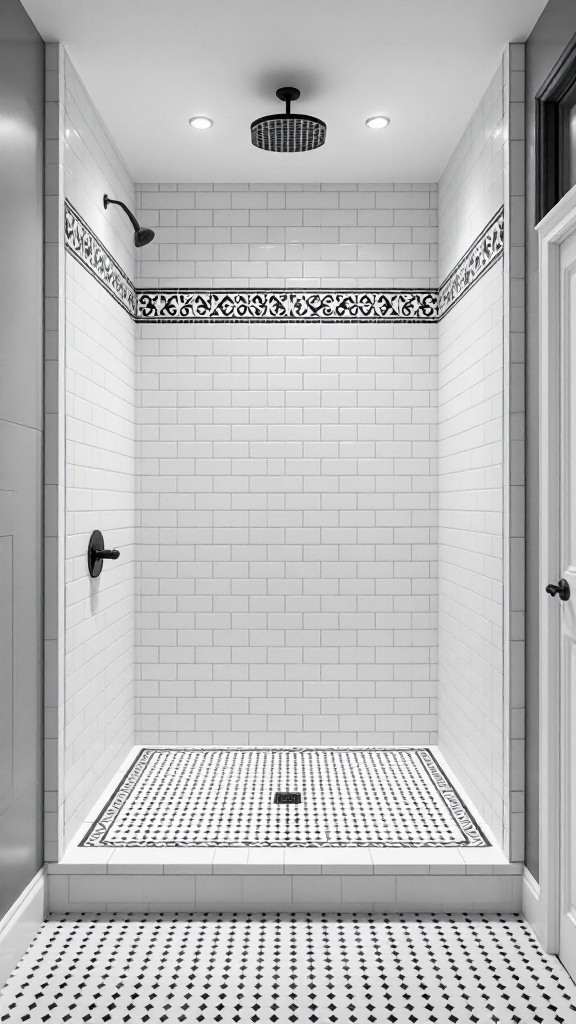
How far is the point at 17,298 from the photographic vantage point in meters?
2.23

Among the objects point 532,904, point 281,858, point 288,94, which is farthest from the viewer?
point 288,94

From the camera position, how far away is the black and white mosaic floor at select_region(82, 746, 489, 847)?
2.67 m

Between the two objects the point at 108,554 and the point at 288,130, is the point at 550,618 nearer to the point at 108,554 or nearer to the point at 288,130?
the point at 108,554

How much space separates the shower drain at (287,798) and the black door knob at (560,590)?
4.67 ft

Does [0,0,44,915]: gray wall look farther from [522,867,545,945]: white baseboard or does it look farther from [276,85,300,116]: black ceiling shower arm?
[522,867,545,945]: white baseboard

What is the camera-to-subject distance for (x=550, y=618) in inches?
88.4

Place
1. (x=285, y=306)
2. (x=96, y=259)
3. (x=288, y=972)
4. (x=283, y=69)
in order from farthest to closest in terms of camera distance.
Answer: (x=285, y=306), (x=96, y=259), (x=283, y=69), (x=288, y=972)

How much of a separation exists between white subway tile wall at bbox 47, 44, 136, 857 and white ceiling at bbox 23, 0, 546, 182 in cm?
15

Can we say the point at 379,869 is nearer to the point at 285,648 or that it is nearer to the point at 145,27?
the point at 285,648

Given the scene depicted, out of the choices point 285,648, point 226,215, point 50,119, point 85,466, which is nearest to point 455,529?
point 285,648

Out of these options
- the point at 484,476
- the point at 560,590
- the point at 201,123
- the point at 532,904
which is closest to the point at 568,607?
the point at 560,590

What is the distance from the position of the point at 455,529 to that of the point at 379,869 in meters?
1.45

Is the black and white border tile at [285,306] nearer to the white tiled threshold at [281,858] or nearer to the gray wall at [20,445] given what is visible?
the gray wall at [20,445]

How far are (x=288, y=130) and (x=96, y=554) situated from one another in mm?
1733
